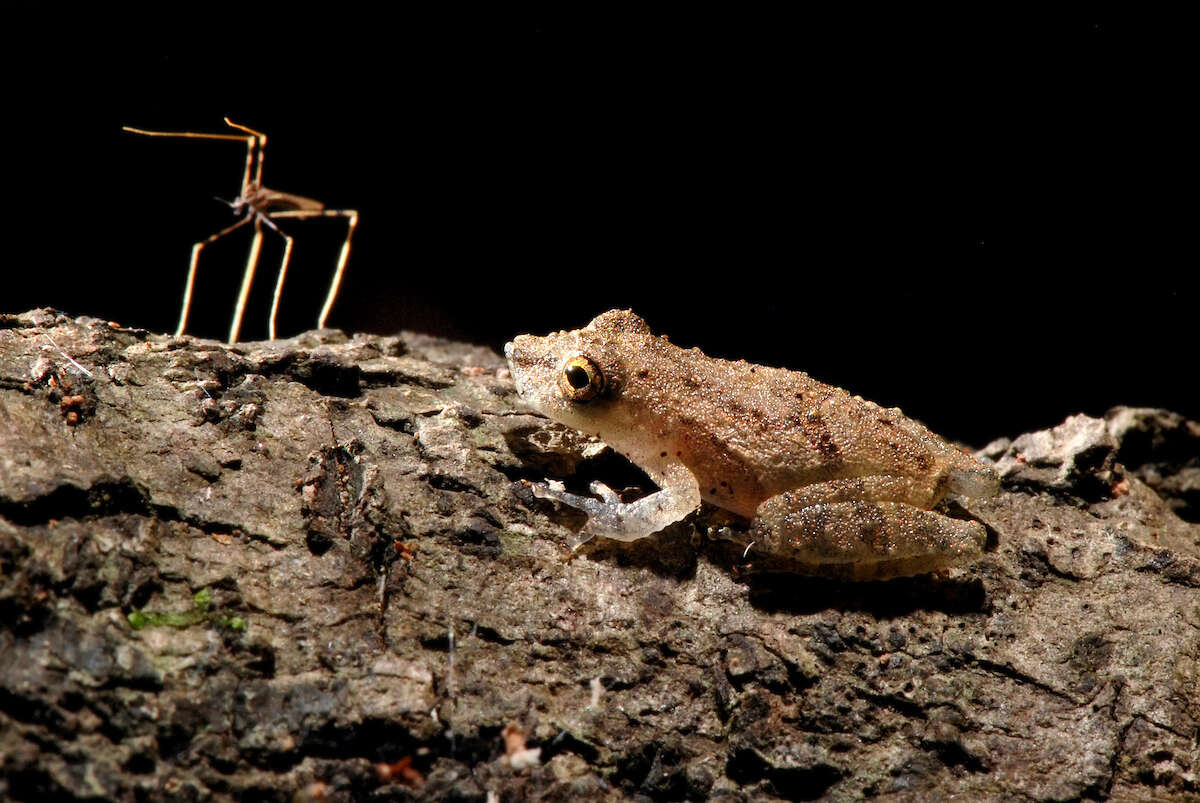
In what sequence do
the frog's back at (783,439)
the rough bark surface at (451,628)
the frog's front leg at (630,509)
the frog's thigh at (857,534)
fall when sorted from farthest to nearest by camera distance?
the frog's back at (783,439) < the frog's front leg at (630,509) < the frog's thigh at (857,534) < the rough bark surface at (451,628)

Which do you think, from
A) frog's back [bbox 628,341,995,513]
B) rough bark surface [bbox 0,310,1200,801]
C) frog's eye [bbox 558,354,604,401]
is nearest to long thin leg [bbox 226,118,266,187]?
rough bark surface [bbox 0,310,1200,801]

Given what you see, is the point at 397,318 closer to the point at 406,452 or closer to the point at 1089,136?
the point at 406,452

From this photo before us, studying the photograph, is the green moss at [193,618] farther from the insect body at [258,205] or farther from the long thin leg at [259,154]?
the long thin leg at [259,154]

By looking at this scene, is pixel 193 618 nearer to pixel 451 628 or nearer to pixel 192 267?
pixel 451 628

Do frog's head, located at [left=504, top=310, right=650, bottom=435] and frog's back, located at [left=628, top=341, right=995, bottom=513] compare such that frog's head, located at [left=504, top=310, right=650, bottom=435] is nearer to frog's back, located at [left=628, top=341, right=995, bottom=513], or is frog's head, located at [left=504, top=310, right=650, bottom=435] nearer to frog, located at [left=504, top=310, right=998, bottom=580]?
frog, located at [left=504, top=310, right=998, bottom=580]

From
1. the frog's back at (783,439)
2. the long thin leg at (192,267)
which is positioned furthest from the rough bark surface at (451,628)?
the long thin leg at (192,267)

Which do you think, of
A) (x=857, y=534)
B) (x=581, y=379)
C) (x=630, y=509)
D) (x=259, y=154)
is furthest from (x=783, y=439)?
(x=259, y=154)

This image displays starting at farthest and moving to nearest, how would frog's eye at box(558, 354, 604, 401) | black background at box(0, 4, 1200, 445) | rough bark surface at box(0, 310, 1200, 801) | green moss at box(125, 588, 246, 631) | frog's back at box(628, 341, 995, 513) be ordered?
black background at box(0, 4, 1200, 445), frog's eye at box(558, 354, 604, 401), frog's back at box(628, 341, 995, 513), green moss at box(125, 588, 246, 631), rough bark surface at box(0, 310, 1200, 801)
